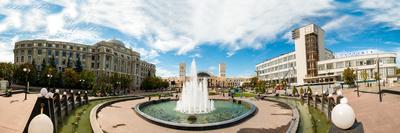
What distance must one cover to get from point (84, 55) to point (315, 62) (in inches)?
3068

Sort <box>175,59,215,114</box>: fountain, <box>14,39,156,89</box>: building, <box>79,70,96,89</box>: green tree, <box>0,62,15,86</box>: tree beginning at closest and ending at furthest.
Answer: <box>175,59,215,114</box>: fountain → <box>0,62,15,86</box>: tree → <box>79,70,96,89</box>: green tree → <box>14,39,156,89</box>: building

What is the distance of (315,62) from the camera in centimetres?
8144

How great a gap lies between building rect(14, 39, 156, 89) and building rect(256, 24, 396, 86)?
60.2m

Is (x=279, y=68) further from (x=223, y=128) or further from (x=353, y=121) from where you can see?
(x=353, y=121)

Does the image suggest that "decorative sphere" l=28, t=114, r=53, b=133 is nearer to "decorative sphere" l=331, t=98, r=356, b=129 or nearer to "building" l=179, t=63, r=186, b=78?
"decorative sphere" l=331, t=98, r=356, b=129

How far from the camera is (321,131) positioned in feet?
48.1

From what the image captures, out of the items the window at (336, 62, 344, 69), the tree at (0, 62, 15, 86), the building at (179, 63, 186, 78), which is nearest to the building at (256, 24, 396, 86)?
the window at (336, 62, 344, 69)

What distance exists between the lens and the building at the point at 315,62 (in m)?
67.5

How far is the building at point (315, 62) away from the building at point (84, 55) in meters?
60.2

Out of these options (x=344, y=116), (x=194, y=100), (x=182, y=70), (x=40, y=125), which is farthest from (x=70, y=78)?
(x=182, y=70)

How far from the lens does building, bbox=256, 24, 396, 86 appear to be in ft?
221

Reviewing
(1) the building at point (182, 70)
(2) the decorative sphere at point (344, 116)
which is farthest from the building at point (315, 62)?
(1) the building at point (182, 70)

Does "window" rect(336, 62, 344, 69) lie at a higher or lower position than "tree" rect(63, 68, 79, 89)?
higher

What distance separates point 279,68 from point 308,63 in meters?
16.1
